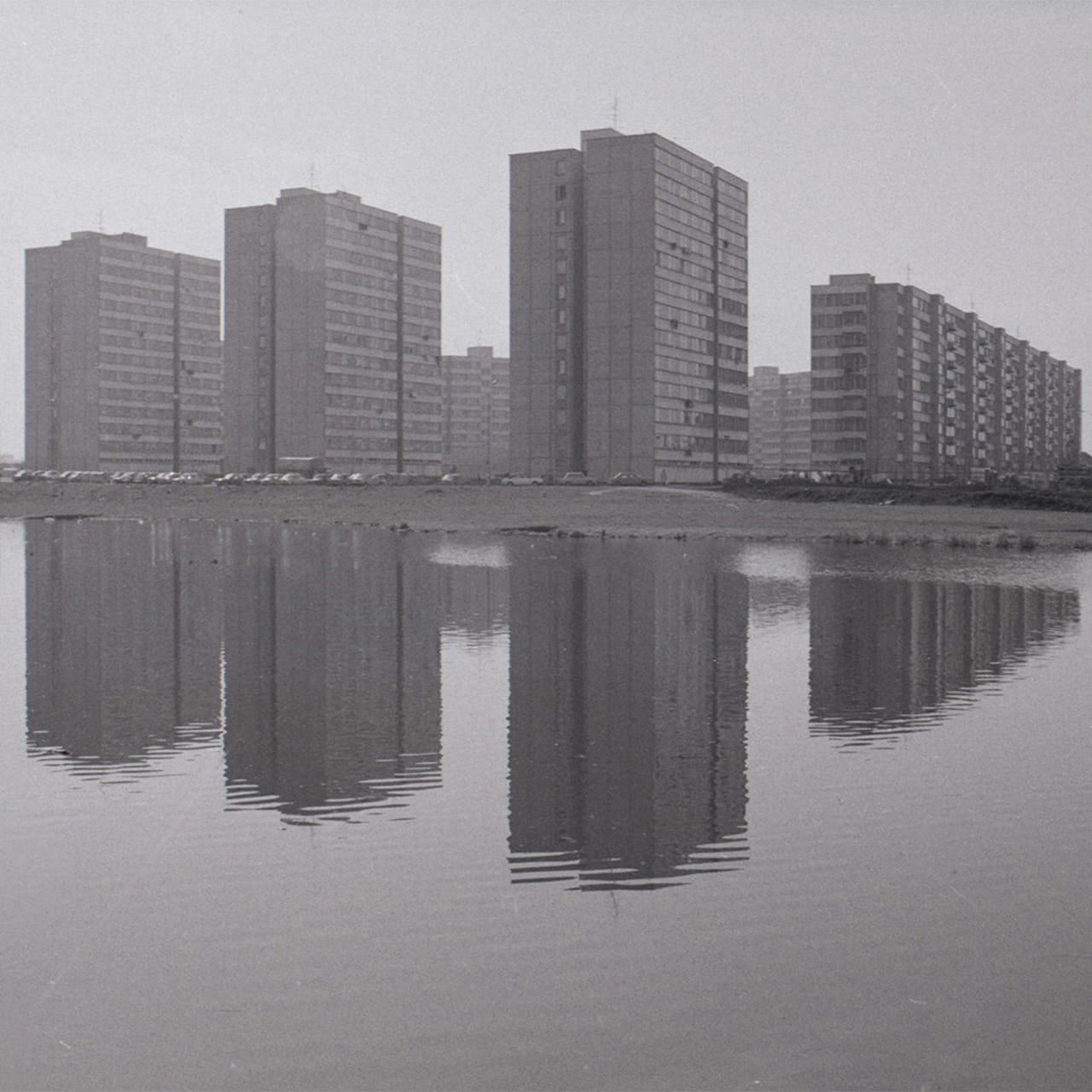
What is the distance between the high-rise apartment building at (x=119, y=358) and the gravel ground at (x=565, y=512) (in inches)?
3394

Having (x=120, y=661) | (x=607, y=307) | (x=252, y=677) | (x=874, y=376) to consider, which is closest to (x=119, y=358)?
(x=607, y=307)

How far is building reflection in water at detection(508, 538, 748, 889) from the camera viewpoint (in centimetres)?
1078

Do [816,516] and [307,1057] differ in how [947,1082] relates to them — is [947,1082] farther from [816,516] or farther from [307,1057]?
[816,516]

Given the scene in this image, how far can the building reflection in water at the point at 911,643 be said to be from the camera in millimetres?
17594

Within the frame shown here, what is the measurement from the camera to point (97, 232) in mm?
185750

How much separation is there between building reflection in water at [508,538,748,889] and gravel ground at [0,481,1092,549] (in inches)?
1337

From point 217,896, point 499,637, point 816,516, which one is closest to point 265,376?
point 816,516

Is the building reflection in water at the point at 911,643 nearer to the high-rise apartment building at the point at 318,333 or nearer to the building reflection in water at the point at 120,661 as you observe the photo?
the building reflection in water at the point at 120,661

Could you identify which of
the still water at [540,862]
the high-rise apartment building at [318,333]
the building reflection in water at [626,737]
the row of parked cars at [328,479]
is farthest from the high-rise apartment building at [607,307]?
the still water at [540,862]

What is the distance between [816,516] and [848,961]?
212 ft

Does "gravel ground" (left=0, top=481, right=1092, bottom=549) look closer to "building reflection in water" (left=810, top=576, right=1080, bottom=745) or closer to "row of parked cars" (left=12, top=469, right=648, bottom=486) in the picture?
"row of parked cars" (left=12, top=469, right=648, bottom=486)

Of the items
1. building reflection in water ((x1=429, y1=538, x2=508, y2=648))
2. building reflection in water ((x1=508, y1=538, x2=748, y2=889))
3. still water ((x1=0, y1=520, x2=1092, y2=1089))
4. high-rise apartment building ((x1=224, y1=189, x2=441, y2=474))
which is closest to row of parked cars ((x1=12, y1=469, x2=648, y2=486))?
high-rise apartment building ((x1=224, y1=189, x2=441, y2=474))

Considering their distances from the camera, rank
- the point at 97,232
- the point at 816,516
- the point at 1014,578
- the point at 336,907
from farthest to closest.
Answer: the point at 97,232 < the point at 816,516 < the point at 1014,578 < the point at 336,907

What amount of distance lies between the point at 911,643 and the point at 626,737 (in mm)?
10537
